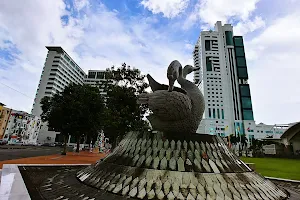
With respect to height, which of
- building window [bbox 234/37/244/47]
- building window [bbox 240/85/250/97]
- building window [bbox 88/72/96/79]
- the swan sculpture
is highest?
building window [bbox 234/37/244/47]

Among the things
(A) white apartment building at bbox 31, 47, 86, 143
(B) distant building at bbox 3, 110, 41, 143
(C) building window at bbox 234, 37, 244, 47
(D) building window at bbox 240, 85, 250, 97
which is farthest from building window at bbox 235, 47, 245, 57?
(B) distant building at bbox 3, 110, 41, 143

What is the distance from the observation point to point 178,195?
4.71 m

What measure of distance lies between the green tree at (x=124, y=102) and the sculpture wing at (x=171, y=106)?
395 inches

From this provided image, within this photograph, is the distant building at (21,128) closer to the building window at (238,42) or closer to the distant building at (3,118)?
the distant building at (3,118)

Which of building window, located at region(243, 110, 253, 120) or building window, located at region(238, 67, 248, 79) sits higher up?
building window, located at region(238, 67, 248, 79)

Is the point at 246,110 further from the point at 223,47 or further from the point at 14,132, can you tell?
the point at 14,132

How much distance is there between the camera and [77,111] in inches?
880

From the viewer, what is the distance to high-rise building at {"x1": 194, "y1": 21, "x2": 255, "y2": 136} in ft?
268

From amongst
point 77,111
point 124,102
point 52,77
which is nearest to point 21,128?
point 52,77

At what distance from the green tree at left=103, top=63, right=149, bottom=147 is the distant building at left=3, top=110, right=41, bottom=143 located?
4258cm

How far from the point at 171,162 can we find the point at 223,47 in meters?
97.8

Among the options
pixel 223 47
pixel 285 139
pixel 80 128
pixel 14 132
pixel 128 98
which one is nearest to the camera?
pixel 128 98

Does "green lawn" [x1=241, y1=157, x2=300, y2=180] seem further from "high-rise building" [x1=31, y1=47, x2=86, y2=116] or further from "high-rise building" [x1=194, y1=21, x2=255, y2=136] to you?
"high-rise building" [x1=31, y1=47, x2=86, y2=116]

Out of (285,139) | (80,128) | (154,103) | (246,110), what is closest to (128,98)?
(80,128)
